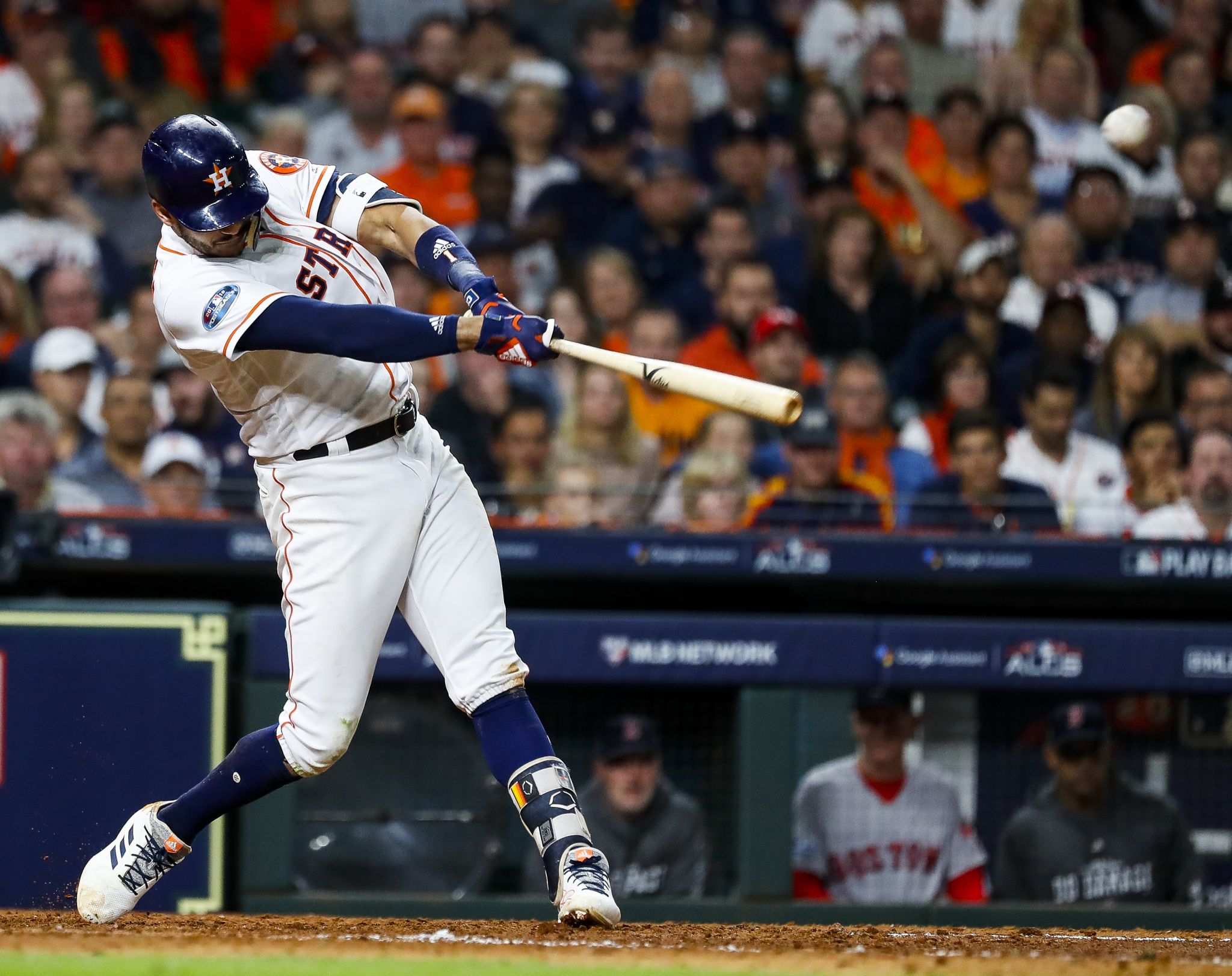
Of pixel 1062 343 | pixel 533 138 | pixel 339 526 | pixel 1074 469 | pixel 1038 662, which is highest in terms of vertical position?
pixel 533 138

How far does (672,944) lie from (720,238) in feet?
14.6

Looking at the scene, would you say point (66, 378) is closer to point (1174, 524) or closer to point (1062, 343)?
point (1062, 343)

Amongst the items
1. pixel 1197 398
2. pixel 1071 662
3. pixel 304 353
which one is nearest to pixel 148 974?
pixel 304 353

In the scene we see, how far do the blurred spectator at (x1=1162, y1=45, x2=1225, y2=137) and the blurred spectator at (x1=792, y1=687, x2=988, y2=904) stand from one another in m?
4.26

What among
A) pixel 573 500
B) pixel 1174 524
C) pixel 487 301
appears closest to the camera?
pixel 487 301

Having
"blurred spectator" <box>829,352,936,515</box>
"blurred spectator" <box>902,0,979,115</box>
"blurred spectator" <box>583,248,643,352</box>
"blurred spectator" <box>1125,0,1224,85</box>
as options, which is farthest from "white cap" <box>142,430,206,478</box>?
"blurred spectator" <box>1125,0,1224,85</box>

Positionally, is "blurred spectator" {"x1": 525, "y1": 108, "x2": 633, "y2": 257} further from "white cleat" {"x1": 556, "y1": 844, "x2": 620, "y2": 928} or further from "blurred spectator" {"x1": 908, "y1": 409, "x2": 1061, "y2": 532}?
"white cleat" {"x1": 556, "y1": 844, "x2": 620, "y2": 928}

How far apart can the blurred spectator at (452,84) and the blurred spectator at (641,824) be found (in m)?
3.79

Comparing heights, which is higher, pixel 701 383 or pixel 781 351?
pixel 781 351

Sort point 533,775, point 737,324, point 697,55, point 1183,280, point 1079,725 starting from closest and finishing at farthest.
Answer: point 533,775, point 1079,725, point 737,324, point 1183,280, point 697,55

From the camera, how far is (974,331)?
7117 mm

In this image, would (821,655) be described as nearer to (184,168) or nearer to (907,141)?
(184,168)

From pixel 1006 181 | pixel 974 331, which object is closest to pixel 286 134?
pixel 974 331

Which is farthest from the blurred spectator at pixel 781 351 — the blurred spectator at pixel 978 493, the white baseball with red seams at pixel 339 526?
the white baseball with red seams at pixel 339 526
